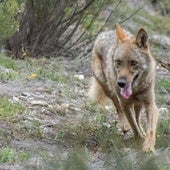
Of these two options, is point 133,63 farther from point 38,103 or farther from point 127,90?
point 38,103

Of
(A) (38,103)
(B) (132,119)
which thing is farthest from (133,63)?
(A) (38,103)

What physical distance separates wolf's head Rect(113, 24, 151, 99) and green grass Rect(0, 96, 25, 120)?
4.17 ft

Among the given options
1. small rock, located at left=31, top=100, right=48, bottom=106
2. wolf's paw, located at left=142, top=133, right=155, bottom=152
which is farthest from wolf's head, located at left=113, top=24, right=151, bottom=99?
small rock, located at left=31, top=100, right=48, bottom=106

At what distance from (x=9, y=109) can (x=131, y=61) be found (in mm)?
1536

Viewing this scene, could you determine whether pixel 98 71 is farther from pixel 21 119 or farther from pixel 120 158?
pixel 120 158

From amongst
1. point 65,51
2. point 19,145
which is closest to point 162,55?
point 65,51

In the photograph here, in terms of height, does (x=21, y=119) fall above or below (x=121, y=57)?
below

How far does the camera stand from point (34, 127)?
23.7 feet

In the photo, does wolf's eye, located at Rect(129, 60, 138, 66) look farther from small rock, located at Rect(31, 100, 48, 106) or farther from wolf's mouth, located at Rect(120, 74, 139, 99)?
small rock, located at Rect(31, 100, 48, 106)

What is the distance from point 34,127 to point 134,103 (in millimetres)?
1122

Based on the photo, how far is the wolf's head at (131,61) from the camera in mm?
7027

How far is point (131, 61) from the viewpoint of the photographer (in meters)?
7.09

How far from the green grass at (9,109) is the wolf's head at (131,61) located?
4.17 feet

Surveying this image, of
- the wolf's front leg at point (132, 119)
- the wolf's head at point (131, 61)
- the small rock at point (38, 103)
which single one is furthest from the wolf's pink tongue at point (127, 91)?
the small rock at point (38, 103)
